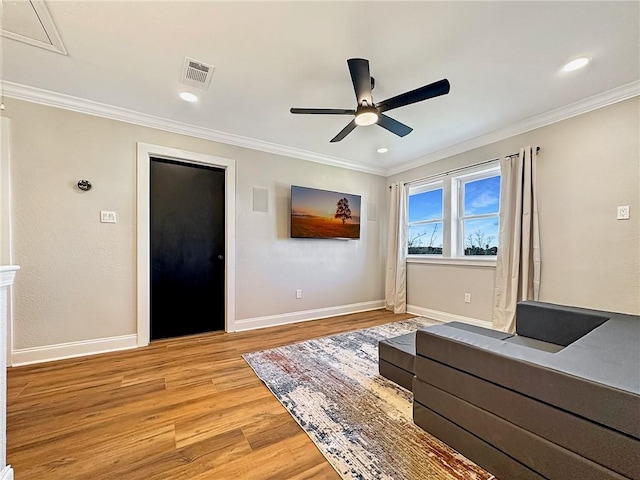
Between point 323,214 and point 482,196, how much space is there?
228 centimetres

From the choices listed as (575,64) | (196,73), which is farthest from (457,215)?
(196,73)

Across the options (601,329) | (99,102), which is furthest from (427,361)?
(99,102)

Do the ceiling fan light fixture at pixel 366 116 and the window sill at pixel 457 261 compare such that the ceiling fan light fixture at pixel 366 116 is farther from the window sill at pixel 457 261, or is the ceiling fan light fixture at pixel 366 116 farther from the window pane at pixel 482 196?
the window sill at pixel 457 261

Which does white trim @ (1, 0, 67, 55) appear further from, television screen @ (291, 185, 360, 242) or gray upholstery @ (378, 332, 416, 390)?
gray upholstery @ (378, 332, 416, 390)

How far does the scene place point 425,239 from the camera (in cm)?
442

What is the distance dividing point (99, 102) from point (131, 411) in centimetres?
286

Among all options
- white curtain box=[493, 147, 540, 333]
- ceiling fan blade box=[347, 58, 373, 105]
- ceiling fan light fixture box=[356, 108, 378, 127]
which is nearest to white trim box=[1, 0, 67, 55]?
ceiling fan blade box=[347, 58, 373, 105]

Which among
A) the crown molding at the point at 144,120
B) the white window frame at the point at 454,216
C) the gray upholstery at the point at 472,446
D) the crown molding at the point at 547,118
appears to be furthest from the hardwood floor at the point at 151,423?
the crown molding at the point at 547,118

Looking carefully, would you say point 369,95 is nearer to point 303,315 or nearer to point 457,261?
point 457,261

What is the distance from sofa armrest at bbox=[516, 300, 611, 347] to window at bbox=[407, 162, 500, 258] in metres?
1.69

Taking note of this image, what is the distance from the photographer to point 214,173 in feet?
11.3

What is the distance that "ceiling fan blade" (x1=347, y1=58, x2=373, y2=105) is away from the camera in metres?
1.74

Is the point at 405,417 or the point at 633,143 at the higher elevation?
the point at 633,143

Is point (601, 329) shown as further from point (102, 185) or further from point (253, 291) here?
point (102, 185)
